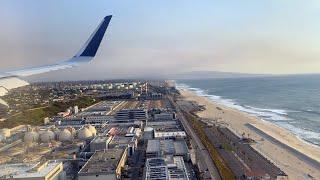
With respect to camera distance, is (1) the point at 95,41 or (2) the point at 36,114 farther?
(2) the point at 36,114

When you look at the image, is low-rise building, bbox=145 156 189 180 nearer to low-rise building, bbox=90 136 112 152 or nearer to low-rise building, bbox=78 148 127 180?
low-rise building, bbox=78 148 127 180

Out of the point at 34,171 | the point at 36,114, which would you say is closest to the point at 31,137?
the point at 34,171

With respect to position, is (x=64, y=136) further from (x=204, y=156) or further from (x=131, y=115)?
(x=131, y=115)

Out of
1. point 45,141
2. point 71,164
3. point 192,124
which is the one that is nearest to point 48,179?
point 71,164

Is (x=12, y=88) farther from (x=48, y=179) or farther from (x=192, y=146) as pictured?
(x=192, y=146)

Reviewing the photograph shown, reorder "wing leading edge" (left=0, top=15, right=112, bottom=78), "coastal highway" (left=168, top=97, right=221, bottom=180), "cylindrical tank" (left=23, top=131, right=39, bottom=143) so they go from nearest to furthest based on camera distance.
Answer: "wing leading edge" (left=0, top=15, right=112, bottom=78) < "coastal highway" (left=168, top=97, right=221, bottom=180) < "cylindrical tank" (left=23, top=131, right=39, bottom=143)

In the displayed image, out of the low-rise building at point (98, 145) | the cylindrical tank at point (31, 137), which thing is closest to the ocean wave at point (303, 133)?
the low-rise building at point (98, 145)

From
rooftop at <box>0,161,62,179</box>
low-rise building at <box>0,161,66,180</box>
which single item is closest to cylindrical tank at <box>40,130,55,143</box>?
low-rise building at <box>0,161,66,180</box>

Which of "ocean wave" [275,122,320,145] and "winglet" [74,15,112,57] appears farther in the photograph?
"ocean wave" [275,122,320,145]
